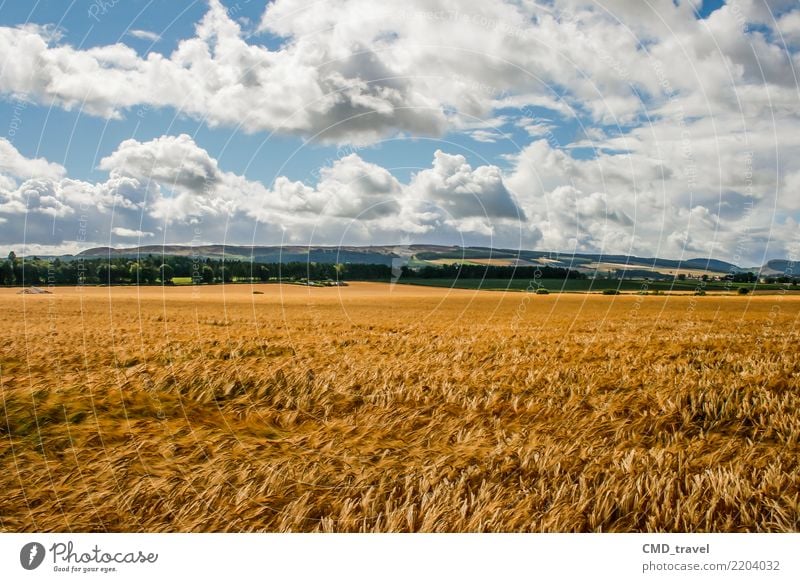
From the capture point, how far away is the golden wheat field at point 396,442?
182 inches

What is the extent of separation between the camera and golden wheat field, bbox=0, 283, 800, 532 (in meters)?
4.62

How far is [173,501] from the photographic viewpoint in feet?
15.3

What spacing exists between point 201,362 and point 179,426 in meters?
3.62

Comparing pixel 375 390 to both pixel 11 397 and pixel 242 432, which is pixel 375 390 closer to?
pixel 242 432

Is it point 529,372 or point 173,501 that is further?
point 529,372

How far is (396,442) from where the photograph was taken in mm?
5969

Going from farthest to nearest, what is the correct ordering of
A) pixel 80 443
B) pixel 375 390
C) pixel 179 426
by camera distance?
pixel 375 390 → pixel 179 426 → pixel 80 443
